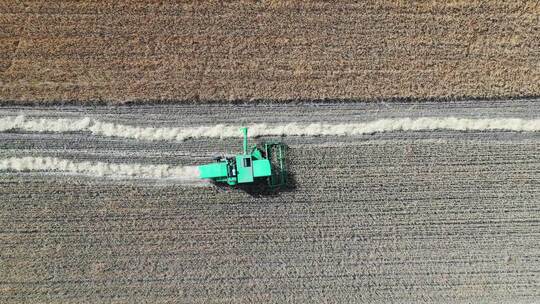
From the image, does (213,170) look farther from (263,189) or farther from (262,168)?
(263,189)

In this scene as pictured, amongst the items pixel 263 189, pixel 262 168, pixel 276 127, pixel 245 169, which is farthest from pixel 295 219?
pixel 276 127

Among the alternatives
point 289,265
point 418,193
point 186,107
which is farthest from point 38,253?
point 418,193

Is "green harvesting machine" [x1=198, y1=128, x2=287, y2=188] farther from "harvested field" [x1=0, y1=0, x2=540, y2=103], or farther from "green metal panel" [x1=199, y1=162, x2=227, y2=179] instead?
"harvested field" [x1=0, y1=0, x2=540, y2=103]

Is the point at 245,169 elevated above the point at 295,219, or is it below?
above

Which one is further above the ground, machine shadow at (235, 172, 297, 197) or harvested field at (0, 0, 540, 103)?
harvested field at (0, 0, 540, 103)

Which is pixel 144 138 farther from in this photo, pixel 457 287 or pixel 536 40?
pixel 536 40

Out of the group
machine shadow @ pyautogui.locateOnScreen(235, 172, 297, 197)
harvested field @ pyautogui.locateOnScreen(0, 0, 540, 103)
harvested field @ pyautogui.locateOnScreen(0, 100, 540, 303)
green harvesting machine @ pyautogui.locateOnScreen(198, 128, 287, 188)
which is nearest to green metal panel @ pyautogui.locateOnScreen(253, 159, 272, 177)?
green harvesting machine @ pyautogui.locateOnScreen(198, 128, 287, 188)

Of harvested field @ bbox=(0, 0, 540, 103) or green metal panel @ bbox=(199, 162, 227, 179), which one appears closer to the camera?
green metal panel @ bbox=(199, 162, 227, 179)

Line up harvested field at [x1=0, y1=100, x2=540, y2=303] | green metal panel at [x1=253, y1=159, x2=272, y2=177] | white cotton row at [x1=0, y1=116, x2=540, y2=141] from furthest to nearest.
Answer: white cotton row at [x1=0, y1=116, x2=540, y2=141], harvested field at [x1=0, y1=100, x2=540, y2=303], green metal panel at [x1=253, y1=159, x2=272, y2=177]
